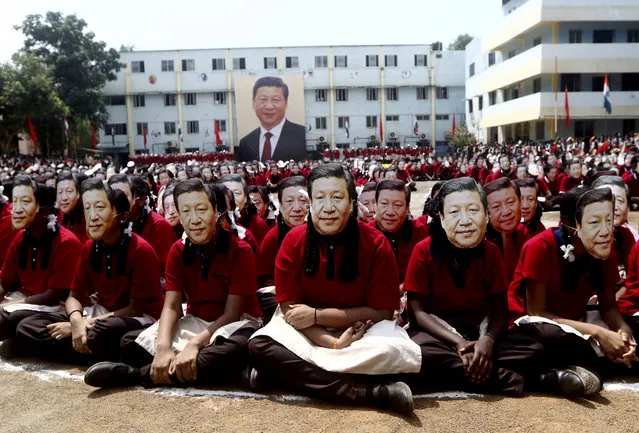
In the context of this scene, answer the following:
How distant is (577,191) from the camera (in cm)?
448

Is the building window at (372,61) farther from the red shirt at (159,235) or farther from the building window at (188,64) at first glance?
the red shirt at (159,235)

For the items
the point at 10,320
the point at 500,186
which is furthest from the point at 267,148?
the point at 10,320

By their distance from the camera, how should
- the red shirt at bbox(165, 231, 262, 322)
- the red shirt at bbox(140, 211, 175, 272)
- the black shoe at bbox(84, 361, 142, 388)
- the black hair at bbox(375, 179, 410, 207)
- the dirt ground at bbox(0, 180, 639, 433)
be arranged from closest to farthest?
the dirt ground at bbox(0, 180, 639, 433), the black shoe at bbox(84, 361, 142, 388), the red shirt at bbox(165, 231, 262, 322), the black hair at bbox(375, 179, 410, 207), the red shirt at bbox(140, 211, 175, 272)

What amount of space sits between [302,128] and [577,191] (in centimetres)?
3603

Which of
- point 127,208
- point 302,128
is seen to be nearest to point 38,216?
point 127,208

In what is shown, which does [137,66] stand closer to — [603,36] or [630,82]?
[603,36]

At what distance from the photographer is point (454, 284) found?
422 centimetres

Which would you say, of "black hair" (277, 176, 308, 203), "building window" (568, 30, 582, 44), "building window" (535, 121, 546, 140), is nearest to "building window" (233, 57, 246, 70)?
"building window" (535, 121, 546, 140)

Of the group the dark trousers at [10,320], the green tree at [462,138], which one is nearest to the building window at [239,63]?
the green tree at [462,138]

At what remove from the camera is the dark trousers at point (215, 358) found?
4.06 m

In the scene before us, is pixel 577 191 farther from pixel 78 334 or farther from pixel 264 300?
pixel 78 334

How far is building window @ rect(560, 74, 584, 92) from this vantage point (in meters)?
30.5

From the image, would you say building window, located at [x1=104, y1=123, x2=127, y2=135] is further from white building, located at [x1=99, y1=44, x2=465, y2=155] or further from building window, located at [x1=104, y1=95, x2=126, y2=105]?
building window, located at [x1=104, y1=95, x2=126, y2=105]

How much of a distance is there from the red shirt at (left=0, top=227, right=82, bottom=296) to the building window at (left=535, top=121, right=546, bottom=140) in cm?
2984
